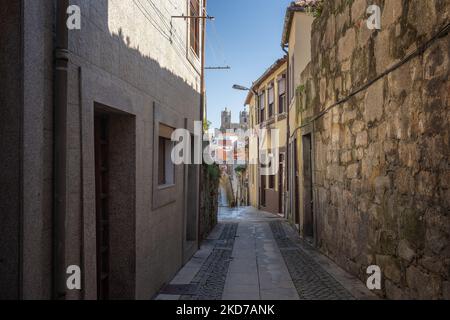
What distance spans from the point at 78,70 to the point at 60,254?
4.23 ft

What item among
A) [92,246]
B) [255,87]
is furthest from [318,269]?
[255,87]

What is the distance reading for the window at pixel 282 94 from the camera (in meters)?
17.6

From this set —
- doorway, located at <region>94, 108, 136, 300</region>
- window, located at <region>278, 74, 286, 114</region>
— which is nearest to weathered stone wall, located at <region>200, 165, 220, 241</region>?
doorway, located at <region>94, 108, 136, 300</region>

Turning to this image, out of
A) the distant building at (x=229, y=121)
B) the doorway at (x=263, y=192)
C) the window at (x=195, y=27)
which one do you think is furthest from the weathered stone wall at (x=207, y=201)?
the distant building at (x=229, y=121)

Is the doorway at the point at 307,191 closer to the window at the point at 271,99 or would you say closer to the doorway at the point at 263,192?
the window at the point at 271,99

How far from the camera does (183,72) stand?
25.6ft

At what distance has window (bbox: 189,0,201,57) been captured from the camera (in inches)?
349

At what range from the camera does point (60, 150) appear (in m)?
2.80

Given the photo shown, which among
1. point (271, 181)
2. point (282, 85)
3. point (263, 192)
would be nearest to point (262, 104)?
point (282, 85)

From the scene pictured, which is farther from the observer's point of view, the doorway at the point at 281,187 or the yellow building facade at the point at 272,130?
the doorway at the point at 281,187

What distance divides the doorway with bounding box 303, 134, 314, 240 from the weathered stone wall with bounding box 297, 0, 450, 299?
6.94 feet

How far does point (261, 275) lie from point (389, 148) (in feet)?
9.14

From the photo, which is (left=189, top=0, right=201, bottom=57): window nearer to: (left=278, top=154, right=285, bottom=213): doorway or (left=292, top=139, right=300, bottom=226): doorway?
(left=292, top=139, right=300, bottom=226): doorway

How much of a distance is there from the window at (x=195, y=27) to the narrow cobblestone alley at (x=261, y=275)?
4.19 meters
